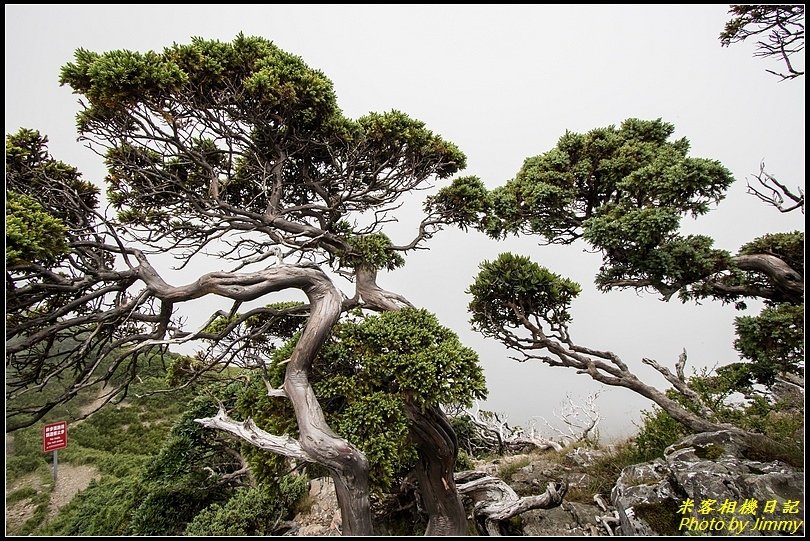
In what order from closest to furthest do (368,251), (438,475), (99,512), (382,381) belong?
(382,381)
(438,475)
(368,251)
(99,512)

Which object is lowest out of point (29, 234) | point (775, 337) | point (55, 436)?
point (775, 337)

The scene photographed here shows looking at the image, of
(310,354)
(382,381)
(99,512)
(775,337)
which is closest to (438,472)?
(382,381)

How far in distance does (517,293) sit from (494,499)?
12.5 feet

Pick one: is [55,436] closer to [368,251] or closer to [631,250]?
[368,251]

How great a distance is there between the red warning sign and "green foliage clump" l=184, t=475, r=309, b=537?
4.67 m

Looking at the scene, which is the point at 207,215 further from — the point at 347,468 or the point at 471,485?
the point at 471,485

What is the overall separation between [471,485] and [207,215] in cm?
687

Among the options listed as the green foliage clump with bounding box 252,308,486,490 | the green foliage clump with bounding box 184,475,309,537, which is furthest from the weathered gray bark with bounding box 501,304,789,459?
the green foliage clump with bounding box 184,475,309,537

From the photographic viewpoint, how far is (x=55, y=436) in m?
8.65

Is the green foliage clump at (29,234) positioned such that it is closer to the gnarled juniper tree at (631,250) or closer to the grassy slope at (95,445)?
the gnarled juniper tree at (631,250)

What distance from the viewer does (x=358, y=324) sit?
5449mm

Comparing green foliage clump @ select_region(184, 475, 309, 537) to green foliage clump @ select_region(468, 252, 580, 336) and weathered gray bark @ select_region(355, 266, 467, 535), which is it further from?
green foliage clump @ select_region(468, 252, 580, 336)

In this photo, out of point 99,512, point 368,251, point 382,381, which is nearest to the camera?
point 382,381

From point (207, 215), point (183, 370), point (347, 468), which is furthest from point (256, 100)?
point (183, 370)
